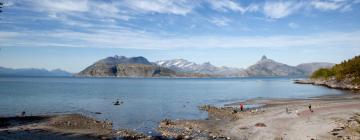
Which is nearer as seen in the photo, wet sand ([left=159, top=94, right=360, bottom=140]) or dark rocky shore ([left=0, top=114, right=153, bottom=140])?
wet sand ([left=159, top=94, right=360, bottom=140])


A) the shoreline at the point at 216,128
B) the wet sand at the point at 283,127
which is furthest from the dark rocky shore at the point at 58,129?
the wet sand at the point at 283,127

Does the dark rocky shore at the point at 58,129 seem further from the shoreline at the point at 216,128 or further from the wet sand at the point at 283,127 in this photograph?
the wet sand at the point at 283,127

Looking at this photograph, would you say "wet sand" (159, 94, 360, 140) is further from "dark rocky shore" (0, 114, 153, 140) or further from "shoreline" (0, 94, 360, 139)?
"dark rocky shore" (0, 114, 153, 140)

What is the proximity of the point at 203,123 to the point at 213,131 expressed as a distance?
882 centimetres

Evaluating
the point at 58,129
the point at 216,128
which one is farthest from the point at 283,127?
the point at 58,129

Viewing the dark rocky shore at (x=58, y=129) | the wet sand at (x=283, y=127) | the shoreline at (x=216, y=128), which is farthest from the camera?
the dark rocky shore at (x=58, y=129)

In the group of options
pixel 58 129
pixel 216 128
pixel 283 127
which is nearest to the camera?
pixel 283 127

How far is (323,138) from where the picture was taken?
134 ft

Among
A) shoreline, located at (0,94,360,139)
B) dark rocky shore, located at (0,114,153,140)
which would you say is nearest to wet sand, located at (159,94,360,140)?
shoreline, located at (0,94,360,139)

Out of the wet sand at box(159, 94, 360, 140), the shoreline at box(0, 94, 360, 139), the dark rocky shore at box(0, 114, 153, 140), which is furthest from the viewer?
the dark rocky shore at box(0, 114, 153, 140)

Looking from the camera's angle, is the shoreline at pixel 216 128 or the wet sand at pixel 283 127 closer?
the wet sand at pixel 283 127

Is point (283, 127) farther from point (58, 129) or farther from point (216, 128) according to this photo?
point (58, 129)

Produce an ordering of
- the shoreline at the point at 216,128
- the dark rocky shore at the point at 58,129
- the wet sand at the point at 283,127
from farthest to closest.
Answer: the dark rocky shore at the point at 58,129, the shoreline at the point at 216,128, the wet sand at the point at 283,127

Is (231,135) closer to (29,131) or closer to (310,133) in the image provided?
(310,133)
